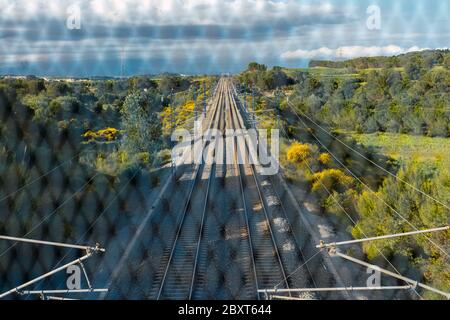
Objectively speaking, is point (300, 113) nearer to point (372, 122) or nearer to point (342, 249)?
point (372, 122)

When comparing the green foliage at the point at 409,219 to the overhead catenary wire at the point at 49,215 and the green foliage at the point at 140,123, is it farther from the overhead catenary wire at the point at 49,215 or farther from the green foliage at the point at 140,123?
the green foliage at the point at 140,123

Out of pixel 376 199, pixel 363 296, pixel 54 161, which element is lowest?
pixel 363 296

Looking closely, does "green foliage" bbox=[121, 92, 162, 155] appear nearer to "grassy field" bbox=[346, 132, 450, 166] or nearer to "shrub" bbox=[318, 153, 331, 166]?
"shrub" bbox=[318, 153, 331, 166]

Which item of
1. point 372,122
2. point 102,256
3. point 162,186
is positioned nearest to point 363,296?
point 102,256

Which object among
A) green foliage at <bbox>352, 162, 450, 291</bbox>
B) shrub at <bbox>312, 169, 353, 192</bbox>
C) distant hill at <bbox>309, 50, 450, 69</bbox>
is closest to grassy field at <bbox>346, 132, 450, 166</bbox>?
shrub at <bbox>312, 169, 353, 192</bbox>

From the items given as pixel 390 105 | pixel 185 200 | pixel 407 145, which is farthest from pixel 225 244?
pixel 390 105

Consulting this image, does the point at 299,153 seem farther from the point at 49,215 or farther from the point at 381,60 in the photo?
the point at 49,215

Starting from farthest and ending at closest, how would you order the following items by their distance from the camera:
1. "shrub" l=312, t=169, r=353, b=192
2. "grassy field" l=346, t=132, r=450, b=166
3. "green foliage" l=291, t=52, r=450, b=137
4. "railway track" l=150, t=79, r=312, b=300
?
"green foliage" l=291, t=52, r=450, b=137, "grassy field" l=346, t=132, r=450, b=166, "shrub" l=312, t=169, r=353, b=192, "railway track" l=150, t=79, r=312, b=300

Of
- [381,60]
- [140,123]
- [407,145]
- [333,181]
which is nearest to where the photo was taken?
[381,60]
